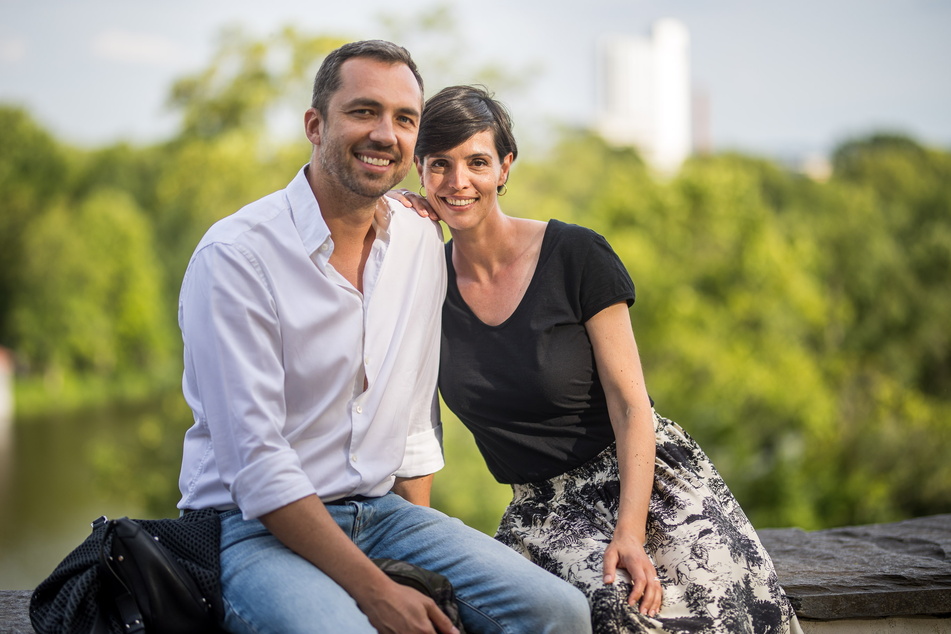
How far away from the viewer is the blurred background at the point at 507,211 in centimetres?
1791

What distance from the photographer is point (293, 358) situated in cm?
201

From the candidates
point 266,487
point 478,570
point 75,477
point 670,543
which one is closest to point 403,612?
point 478,570

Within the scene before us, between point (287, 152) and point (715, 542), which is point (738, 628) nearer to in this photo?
point (715, 542)

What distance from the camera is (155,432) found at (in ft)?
57.5

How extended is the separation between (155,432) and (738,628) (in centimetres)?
1694

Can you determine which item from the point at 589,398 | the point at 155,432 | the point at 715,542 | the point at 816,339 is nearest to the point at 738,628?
the point at 715,542

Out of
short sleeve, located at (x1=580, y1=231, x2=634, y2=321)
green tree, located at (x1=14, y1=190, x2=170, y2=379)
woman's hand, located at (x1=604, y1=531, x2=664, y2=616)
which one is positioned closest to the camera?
woman's hand, located at (x1=604, y1=531, x2=664, y2=616)

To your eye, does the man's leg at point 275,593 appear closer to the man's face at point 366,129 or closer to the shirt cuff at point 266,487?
the shirt cuff at point 266,487

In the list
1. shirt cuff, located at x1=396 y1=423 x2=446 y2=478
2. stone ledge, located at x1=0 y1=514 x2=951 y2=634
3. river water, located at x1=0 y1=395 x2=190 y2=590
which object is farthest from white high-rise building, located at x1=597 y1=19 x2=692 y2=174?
shirt cuff, located at x1=396 y1=423 x2=446 y2=478

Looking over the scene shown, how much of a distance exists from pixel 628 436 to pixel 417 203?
831mm

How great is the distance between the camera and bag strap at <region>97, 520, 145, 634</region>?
1719 millimetres

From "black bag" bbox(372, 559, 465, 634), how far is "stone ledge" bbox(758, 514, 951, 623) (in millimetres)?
1108

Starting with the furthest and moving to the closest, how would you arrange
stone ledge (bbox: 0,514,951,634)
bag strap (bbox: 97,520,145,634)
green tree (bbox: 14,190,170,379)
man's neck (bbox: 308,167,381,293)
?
1. green tree (bbox: 14,190,170,379)
2. stone ledge (bbox: 0,514,951,634)
3. man's neck (bbox: 308,167,381,293)
4. bag strap (bbox: 97,520,145,634)

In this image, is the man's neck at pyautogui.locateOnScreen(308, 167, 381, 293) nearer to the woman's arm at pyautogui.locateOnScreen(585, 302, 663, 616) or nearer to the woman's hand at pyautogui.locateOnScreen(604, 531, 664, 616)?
the woman's arm at pyautogui.locateOnScreen(585, 302, 663, 616)
